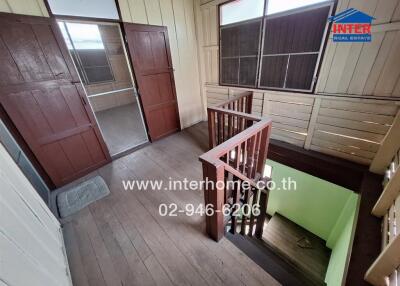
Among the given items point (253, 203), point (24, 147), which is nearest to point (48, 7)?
point (24, 147)

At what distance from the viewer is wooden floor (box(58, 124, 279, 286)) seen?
1.45 meters

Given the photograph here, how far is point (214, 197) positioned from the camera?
1470 mm

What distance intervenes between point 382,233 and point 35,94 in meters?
3.86

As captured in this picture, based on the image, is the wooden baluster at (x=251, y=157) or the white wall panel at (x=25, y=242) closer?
the white wall panel at (x=25, y=242)

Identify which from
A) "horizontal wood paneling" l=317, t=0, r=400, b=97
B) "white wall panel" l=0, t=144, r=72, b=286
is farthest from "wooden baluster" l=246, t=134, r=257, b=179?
"white wall panel" l=0, t=144, r=72, b=286

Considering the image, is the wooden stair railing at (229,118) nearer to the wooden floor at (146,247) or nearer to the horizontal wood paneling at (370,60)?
the wooden floor at (146,247)

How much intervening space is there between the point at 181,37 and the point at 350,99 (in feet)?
10.1

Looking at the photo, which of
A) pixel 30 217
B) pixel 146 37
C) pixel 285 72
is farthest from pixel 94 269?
pixel 285 72

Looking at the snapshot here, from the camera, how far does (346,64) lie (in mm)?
2176

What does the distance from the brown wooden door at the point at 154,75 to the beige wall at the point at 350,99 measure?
4.17ft

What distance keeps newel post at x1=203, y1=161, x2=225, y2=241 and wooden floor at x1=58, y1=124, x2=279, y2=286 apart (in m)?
0.13

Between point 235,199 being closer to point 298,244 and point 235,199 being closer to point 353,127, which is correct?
point 353,127

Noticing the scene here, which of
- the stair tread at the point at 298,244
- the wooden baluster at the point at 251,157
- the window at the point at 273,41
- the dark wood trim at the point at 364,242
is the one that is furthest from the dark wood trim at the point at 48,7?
the stair tread at the point at 298,244

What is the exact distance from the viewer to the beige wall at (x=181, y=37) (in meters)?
2.69
